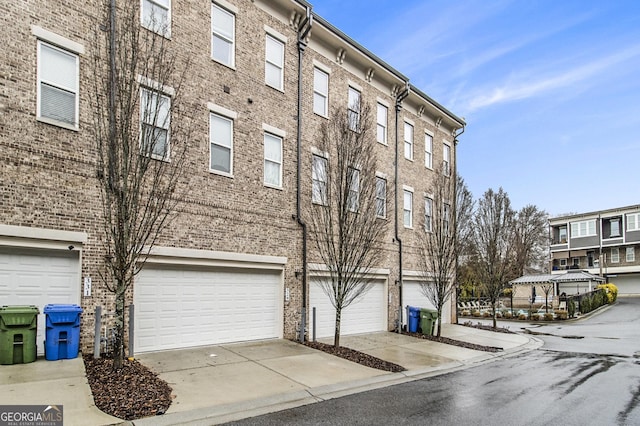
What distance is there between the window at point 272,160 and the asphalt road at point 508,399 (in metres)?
7.25

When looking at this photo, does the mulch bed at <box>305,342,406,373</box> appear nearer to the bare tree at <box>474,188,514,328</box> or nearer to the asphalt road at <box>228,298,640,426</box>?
the asphalt road at <box>228,298,640,426</box>

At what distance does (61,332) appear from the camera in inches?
336

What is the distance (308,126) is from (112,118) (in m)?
7.77

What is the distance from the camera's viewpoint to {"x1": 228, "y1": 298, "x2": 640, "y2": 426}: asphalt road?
6.89 metres

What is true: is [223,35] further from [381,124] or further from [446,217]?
[446,217]

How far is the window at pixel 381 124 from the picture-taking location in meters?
18.7

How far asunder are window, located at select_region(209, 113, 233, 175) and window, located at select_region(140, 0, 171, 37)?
246 cm

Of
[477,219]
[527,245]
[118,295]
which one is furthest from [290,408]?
[527,245]

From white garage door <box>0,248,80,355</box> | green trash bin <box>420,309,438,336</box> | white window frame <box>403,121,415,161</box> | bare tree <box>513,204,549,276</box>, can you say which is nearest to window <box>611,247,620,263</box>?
bare tree <box>513,204,549,276</box>

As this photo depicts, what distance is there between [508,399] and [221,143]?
9.30 m

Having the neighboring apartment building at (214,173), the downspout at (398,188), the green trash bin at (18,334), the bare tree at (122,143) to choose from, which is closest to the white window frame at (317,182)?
the neighboring apartment building at (214,173)

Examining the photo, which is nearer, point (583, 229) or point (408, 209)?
point (408, 209)

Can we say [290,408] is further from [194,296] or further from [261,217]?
[261,217]

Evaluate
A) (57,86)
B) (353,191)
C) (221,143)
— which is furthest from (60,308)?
(353,191)
